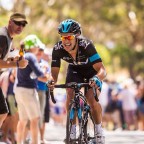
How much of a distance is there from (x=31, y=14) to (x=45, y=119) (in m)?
33.8

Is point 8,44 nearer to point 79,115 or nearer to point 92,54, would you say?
point 92,54

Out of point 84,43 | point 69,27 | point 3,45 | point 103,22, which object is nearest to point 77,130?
point 84,43

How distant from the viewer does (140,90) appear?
2189cm

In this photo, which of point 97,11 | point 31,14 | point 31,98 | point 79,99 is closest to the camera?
point 79,99

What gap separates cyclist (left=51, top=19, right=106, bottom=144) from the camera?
33.2 ft

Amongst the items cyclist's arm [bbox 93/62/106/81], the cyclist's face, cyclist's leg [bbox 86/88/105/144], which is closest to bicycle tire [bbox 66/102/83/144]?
cyclist's leg [bbox 86/88/105/144]

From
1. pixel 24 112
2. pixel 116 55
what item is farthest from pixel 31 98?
pixel 116 55

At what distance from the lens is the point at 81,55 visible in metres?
10.3

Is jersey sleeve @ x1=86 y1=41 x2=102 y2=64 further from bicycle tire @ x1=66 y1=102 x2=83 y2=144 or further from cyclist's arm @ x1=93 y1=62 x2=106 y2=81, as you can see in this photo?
bicycle tire @ x1=66 y1=102 x2=83 y2=144

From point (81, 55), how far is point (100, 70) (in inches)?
13.4

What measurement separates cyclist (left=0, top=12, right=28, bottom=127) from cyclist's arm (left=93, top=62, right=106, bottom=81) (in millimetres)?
1032

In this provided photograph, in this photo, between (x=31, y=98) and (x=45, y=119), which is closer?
(x=31, y=98)

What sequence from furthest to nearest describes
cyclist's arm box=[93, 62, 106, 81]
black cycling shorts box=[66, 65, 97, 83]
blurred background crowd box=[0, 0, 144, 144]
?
blurred background crowd box=[0, 0, 144, 144] → black cycling shorts box=[66, 65, 97, 83] → cyclist's arm box=[93, 62, 106, 81]

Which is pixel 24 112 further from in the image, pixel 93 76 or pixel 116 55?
pixel 116 55
